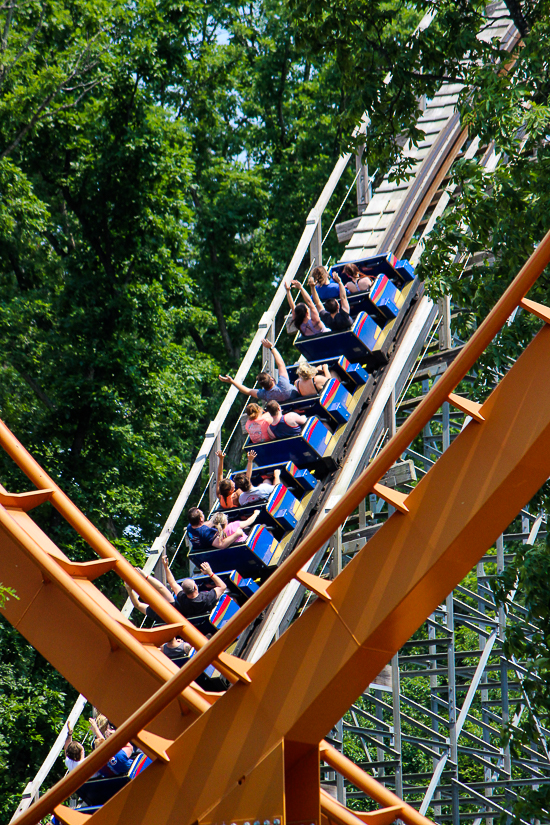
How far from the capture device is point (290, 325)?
9.95m

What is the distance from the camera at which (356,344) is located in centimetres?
931

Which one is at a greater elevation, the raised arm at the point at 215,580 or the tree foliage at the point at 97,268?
the tree foliage at the point at 97,268

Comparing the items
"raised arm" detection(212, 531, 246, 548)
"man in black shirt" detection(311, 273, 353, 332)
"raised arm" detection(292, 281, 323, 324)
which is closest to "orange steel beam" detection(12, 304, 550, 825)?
"raised arm" detection(212, 531, 246, 548)

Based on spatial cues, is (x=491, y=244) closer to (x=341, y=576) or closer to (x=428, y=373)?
(x=341, y=576)

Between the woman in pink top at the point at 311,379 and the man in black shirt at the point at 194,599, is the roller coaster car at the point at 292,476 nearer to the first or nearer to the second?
the woman in pink top at the point at 311,379

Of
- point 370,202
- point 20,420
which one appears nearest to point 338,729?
point 370,202

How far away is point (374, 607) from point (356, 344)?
19.4ft

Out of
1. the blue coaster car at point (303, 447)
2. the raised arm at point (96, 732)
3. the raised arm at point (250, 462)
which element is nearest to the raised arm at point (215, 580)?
the raised arm at point (250, 462)

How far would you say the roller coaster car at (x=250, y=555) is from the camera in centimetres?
781

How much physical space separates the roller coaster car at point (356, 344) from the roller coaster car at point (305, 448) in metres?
0.99

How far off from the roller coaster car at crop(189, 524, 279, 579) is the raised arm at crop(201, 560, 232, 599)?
0.57ft

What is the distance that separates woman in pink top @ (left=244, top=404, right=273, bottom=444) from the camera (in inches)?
344

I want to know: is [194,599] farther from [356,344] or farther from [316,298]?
[316,298]

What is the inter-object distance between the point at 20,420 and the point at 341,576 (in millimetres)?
11320
